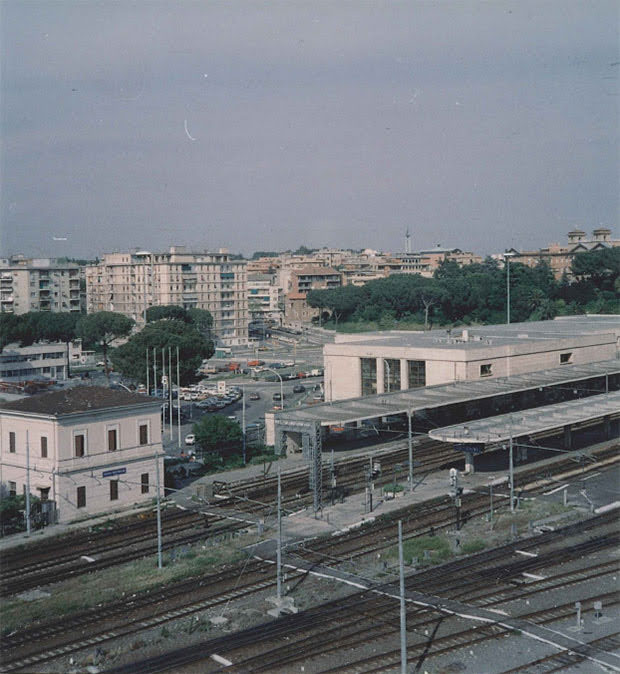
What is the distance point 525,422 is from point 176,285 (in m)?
60.2

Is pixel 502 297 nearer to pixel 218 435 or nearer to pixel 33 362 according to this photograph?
pixel 33 362

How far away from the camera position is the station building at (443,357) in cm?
3825

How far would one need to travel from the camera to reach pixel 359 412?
1190 inches

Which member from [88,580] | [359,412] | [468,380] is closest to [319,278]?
[468,380]

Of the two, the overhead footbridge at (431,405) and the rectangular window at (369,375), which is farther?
the rectangular window at (369,375)

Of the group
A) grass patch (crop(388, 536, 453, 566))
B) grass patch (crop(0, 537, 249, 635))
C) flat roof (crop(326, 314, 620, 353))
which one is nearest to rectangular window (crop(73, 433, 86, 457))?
grass patch (crop(0, 537, 249, 635))

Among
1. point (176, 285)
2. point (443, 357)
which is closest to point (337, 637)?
point (443, 357)

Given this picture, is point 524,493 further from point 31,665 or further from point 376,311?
point 376,311

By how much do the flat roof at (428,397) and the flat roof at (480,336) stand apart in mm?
2606

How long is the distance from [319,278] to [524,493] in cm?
8777

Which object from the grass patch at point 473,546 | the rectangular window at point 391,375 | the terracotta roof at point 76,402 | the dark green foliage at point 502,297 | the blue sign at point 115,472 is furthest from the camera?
the dark green foliage at point 502,297

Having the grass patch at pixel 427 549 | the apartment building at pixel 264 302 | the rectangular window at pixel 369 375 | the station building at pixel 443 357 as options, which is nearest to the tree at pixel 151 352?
the station building at pixel 443 357

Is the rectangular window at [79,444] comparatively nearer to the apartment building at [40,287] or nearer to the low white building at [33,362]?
the low white building at [33,362]

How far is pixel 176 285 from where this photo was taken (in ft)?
281
